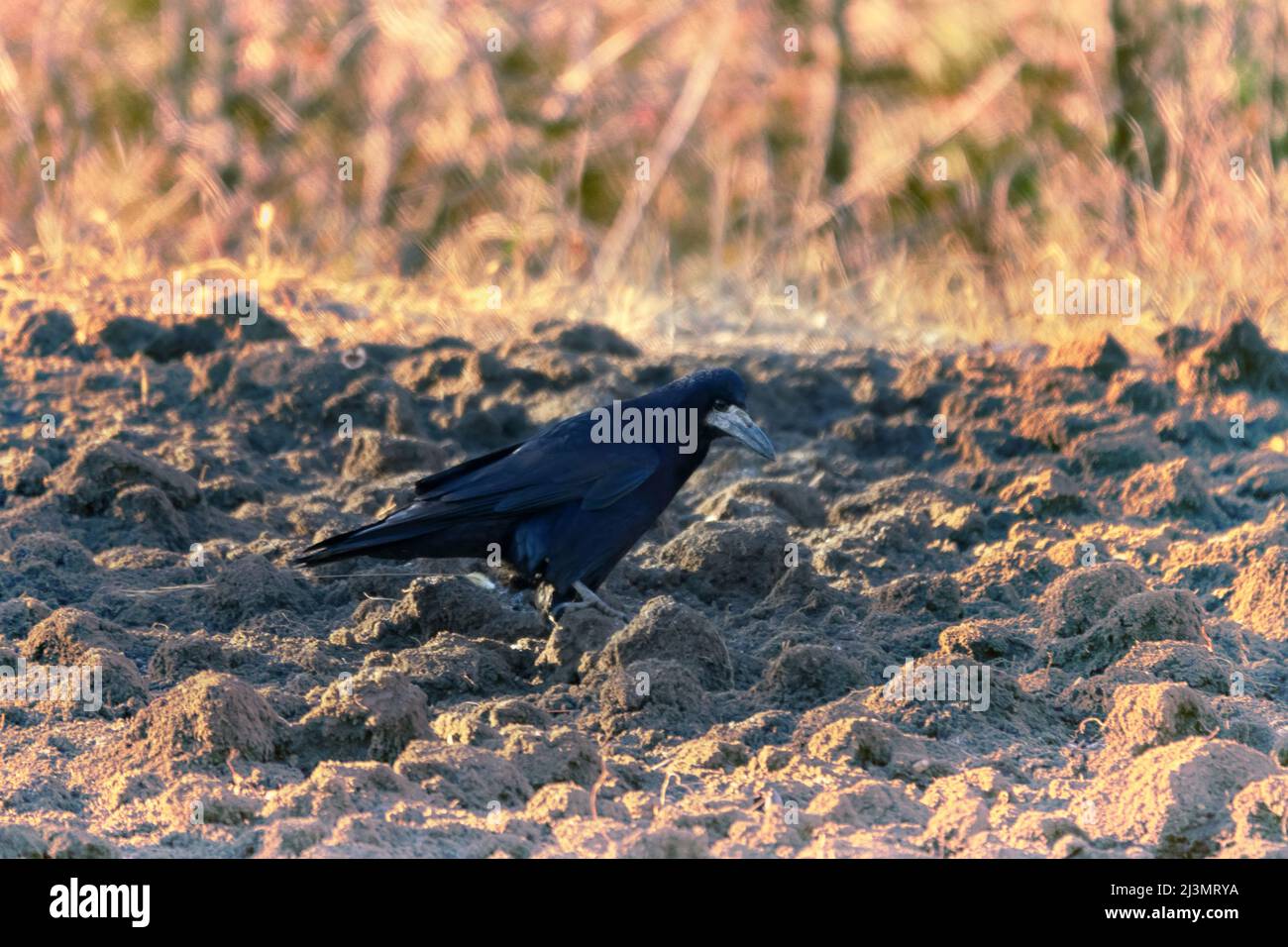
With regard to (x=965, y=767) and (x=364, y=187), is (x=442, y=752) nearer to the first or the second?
(x=965, y=767)

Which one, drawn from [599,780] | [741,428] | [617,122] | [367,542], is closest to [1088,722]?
[599,780]

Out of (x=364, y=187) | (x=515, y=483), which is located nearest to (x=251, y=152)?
(x=364, y=187)

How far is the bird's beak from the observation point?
17.9 feet

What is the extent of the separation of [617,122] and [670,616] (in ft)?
29.2

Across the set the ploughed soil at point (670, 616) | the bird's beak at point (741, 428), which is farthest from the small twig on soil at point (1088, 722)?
the bird's beak at point (741, 428)

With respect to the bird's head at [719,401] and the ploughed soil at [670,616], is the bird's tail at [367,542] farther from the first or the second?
the bird's head at [719,401]

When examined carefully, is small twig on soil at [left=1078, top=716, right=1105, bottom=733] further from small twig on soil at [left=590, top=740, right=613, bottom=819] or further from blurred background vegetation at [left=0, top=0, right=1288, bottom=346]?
blurred background vegetation at [left=0, top=0, right=1288, bottom=346]

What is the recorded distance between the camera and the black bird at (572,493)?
5.23 m

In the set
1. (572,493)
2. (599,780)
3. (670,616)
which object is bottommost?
(599,780)

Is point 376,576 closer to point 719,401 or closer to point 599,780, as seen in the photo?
point 719,401

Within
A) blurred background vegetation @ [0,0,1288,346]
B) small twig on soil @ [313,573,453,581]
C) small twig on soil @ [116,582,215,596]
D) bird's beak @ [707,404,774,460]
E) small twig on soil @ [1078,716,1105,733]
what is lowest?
small twig on soil @ [1078,716,1105,733]

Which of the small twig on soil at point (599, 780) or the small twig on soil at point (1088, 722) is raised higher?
the small twig on soil at point (1088, 722)

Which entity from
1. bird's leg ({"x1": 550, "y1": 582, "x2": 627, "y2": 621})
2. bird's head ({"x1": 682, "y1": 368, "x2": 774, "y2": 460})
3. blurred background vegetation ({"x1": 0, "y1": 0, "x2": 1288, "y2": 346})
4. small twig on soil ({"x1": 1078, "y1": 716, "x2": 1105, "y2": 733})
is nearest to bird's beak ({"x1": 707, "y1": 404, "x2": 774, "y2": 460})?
bird's head ({"x1": 682, "y1": 368, "x2": 774, "y2": 460})

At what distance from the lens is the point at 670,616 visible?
15.8 feet
